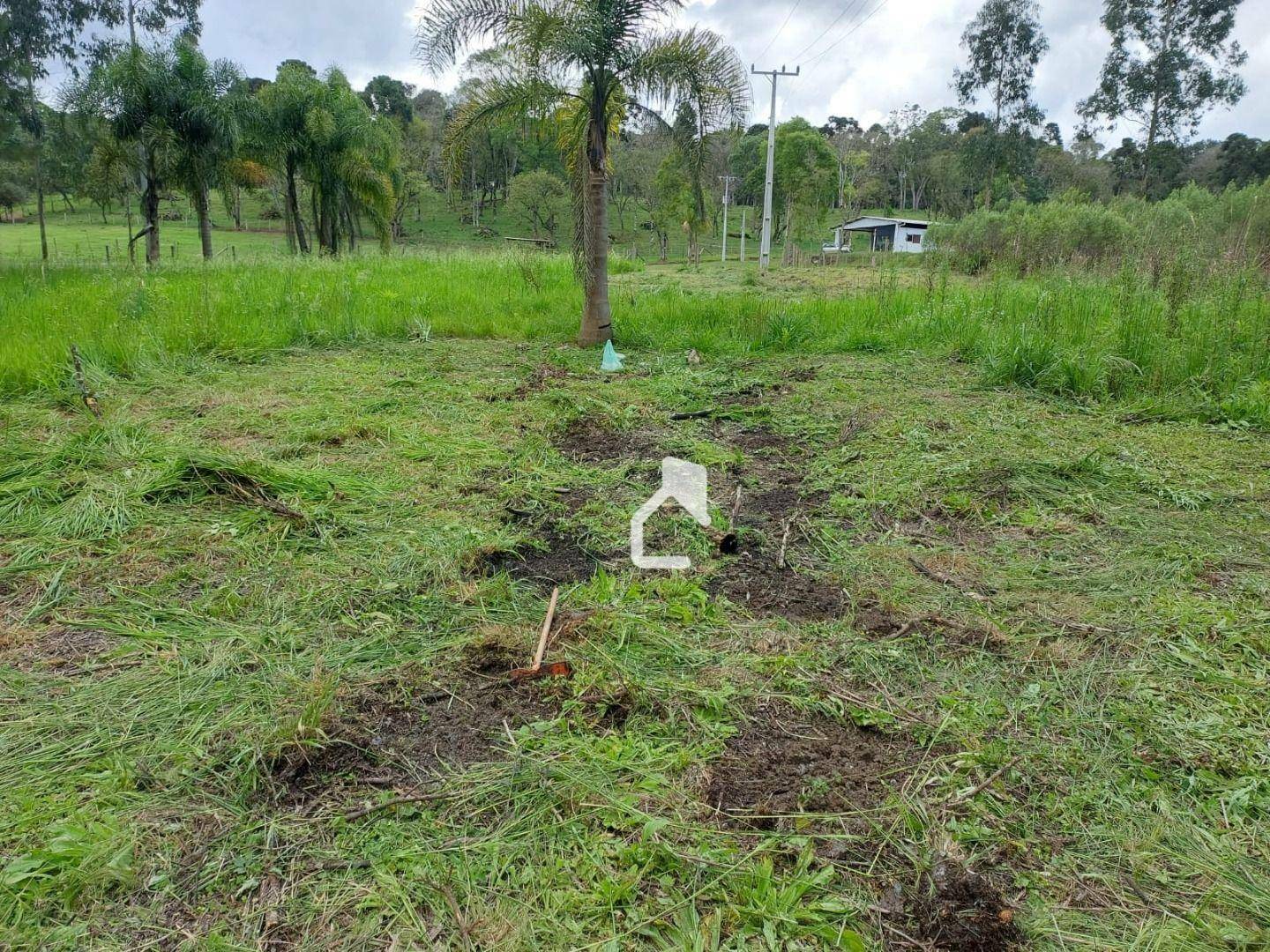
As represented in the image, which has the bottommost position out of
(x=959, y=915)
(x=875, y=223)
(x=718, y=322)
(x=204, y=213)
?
(x=959, y=915)

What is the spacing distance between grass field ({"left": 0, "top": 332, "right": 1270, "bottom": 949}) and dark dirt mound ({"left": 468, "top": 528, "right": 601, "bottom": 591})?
23mm

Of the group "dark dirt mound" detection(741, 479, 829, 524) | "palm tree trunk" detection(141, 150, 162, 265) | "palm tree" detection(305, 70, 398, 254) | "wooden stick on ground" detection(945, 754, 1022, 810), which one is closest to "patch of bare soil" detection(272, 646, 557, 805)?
"wooden stick on ground" detection(945, 754, 1022, 810)

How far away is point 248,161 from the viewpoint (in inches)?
817

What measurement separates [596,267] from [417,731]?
255 inches

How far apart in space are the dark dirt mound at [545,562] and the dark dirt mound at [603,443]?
3.91 feet

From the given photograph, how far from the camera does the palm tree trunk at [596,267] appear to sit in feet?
24.8

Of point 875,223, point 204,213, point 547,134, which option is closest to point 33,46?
point 204,213

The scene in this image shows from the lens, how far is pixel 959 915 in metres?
1.42

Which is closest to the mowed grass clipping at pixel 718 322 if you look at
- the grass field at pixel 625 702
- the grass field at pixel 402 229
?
the grass field at pixel 625 702

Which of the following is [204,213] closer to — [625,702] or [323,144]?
[323,144]

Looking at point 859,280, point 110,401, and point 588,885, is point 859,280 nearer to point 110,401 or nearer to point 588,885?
point 110,401

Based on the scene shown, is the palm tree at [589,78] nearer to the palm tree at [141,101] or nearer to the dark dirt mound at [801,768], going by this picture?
the dark dirt mound at [801,768]

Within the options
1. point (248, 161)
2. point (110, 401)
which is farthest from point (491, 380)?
point (248, 161)

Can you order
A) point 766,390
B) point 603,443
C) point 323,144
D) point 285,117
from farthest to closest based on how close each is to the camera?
point 323,144 < point 285,117 < point 766,390 < point 603,443
